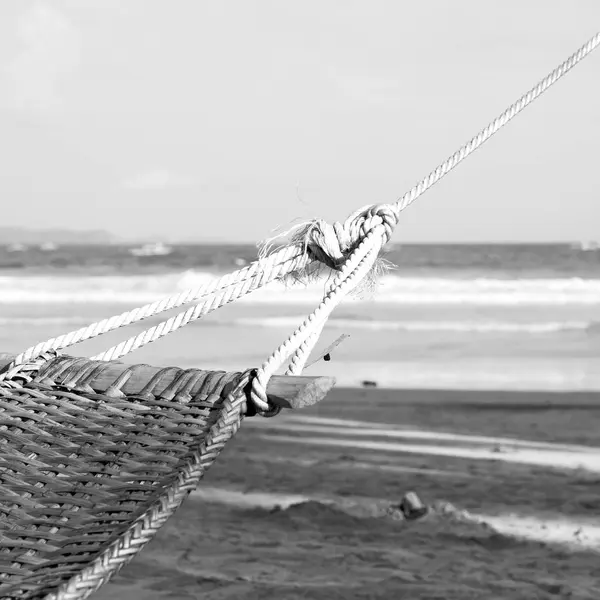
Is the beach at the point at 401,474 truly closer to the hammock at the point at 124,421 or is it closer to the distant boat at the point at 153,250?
the hammock at the point at 124,421

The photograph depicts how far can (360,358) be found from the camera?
647cm

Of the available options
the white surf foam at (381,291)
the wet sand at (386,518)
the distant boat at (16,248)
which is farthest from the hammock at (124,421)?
the distant boat at (16,248)

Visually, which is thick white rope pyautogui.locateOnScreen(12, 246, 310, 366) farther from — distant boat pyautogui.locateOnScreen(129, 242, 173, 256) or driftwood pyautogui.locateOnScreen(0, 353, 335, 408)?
distant boat pyautogui.locateOnScreen(129, 242, 173, 256)

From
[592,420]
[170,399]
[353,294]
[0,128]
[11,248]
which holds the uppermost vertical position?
[0,128]

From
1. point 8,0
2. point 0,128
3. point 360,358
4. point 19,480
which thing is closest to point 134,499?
point 19,480

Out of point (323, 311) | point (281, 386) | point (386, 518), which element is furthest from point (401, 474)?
point (281, 386)

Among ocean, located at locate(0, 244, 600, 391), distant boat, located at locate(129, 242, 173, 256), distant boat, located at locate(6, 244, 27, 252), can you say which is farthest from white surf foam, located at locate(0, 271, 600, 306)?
distant boat, located at locate(6, 244, 27, 252)

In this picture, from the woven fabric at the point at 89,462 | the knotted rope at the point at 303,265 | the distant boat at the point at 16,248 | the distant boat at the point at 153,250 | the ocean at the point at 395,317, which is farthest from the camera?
the distant boat at the point at 16,248

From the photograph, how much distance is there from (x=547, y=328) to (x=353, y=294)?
7228 mm

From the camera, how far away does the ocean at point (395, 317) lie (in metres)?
6.00

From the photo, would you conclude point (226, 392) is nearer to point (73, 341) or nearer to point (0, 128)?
point (73, 341)

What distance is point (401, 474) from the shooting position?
10.3 feet

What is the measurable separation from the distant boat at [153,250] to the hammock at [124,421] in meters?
15.8

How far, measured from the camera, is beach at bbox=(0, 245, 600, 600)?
226 cm
